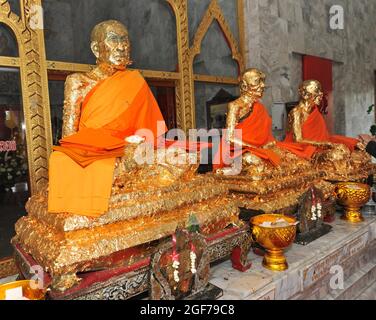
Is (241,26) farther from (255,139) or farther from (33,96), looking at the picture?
(33,96)

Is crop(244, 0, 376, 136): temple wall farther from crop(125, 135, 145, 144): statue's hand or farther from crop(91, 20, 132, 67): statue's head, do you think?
crop(125, 135, 145, 144): statue's hand

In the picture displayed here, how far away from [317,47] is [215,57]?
2.66 meters

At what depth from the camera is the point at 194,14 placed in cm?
467

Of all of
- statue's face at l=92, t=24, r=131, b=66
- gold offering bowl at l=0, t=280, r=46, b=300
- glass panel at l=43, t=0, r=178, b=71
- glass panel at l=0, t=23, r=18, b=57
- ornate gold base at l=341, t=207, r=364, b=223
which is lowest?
ornate gold base at l=341, t=207, r=364, b=223

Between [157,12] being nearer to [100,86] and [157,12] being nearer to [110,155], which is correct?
[100,86]

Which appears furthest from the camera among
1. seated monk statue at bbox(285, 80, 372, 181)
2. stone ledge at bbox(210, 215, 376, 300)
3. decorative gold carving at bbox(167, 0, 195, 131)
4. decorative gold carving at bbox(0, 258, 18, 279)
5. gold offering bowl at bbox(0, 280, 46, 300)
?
decorative gold carving at bbox(167, 0, 195, 131)

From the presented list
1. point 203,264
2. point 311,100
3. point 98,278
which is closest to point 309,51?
point 311,100

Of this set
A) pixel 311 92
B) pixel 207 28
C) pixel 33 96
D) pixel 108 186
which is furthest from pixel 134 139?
pixel 207 28

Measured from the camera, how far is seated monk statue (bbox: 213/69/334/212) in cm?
291

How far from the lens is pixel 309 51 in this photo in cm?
620

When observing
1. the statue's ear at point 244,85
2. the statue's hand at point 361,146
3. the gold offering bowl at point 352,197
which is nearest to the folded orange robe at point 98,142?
the statue's ear at point 244,85

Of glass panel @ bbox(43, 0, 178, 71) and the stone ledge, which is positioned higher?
glass panel @ bbox(43, 0, 178, 71)

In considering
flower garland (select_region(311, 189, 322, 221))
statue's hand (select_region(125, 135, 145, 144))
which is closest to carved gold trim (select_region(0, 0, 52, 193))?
statue's hand (select_region(125, 135, 145, 144))

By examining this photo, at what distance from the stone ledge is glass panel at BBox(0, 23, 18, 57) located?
2.60 m
